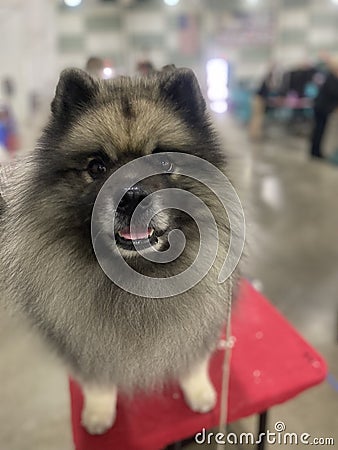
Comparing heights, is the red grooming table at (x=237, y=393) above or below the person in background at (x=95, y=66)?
below

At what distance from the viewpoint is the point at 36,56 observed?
7.10ft

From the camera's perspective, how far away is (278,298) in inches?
89.3

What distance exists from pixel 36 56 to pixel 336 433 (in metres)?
2.27

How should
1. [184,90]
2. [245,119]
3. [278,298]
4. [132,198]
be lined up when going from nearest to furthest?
[132,198] < [184,90] < [278,298] < [245,119]

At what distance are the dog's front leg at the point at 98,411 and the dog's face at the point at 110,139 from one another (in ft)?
1.53

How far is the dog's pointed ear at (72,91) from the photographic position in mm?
697

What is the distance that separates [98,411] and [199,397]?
26 cm

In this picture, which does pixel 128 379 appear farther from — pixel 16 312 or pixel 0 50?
pixel 0 50

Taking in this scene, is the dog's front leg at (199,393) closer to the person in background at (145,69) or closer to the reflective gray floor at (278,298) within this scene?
the reflective gray floor at (278,298)

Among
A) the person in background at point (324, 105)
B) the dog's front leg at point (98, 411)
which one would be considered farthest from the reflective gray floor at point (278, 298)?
the person in background at point (324, 105)

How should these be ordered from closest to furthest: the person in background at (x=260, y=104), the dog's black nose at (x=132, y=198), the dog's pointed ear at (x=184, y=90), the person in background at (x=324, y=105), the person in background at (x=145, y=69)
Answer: the dog's black nose at (x=132, y=198)
the dog's pointed ear at (x=184, y=90)
the person in background at (x=145, y=69)
the person in background at (x=324, y=105)
the person in background at (x=260, y=104)

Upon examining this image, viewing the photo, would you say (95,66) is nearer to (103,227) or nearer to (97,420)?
(103,227)

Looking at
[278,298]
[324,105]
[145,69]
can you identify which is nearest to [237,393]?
[145,69]

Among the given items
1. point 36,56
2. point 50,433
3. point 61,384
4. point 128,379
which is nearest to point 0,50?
point 36,56
